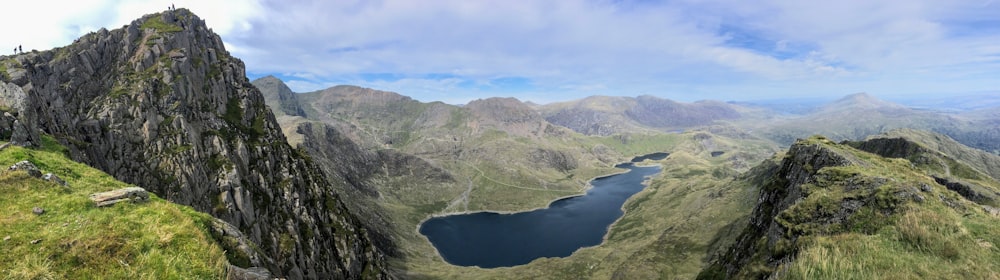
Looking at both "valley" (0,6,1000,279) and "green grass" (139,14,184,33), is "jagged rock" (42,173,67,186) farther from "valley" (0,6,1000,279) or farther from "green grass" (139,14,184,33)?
"green grass" (139,14,184,33)

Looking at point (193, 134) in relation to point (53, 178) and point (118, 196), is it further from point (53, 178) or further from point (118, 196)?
point (118, 196)

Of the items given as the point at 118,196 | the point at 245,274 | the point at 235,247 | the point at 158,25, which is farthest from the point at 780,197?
the point at 158,25

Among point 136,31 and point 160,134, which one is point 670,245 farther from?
point 136,31

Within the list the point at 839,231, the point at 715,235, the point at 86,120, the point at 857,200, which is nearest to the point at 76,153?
the point at 86,120

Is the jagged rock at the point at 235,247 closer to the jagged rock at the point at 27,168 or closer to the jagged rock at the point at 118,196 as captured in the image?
the jagged rock at the point at 118,196

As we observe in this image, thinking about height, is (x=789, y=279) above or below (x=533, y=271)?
above

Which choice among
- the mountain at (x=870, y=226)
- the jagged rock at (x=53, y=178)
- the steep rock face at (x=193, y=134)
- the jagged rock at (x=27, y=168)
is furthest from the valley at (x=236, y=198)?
the jagged rock at (x=53, y=178)
